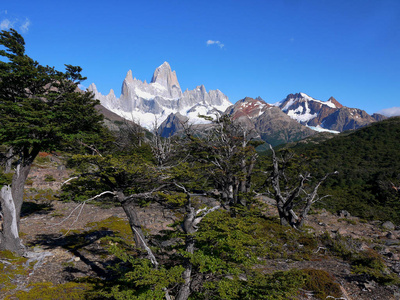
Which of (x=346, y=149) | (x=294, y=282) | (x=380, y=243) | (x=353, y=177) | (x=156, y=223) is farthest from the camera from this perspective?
(x=346, y=149)

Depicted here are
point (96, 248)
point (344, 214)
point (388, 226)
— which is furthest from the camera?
point (344, 214)

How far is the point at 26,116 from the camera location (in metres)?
10.5

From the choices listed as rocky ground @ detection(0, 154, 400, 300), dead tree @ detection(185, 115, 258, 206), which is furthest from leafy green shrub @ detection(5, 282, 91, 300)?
dead tree @ detection(185, 115, 258, 206)

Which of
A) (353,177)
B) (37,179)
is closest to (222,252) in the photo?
(37,179)

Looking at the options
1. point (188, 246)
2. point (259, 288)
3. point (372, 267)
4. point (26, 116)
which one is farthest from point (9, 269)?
point (372, 267)

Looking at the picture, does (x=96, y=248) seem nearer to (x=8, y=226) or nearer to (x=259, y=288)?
(x=8, y=226)

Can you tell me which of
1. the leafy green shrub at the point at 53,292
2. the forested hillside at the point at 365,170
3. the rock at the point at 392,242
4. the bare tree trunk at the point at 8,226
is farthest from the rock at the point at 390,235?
the bare tree trunk at the point at 8,226

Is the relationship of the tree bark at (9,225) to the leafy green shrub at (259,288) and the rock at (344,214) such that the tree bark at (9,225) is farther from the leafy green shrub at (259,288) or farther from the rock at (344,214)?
the rock at (344,214)

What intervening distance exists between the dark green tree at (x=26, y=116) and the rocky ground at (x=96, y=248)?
2.25m

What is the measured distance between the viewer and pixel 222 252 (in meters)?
7.10

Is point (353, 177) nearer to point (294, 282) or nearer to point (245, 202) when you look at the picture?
point (245, 202)

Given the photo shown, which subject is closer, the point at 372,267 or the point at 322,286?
the point at 322,286

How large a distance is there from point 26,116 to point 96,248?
26.4 feet

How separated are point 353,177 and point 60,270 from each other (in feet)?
150
